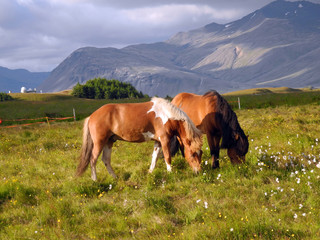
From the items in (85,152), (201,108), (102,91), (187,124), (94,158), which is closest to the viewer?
(187,124)

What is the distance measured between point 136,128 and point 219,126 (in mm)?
2551

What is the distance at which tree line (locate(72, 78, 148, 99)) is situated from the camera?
113 m

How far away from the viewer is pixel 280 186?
6902 millimetres

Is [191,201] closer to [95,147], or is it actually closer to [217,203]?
[217,203]

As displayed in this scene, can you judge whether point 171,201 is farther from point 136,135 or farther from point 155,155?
point 136,135

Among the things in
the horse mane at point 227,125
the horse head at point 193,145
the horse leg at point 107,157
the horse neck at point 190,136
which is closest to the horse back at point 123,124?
the horse leg at point 107,157

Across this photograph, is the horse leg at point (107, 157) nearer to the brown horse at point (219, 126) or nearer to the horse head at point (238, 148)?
the brown horse at point (219, 126)

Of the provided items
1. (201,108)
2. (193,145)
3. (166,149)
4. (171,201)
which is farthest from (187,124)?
(171,201)

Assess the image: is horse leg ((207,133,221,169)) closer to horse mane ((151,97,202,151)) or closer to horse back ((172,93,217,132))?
horse back ((172,93,217,132))

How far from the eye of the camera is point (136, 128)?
28.9ft

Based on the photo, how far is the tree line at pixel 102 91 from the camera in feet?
372

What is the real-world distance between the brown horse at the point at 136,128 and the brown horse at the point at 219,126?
1.01m

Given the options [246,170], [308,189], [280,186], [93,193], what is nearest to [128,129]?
[93,193]

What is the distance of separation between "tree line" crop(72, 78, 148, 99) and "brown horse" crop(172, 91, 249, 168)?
106519mm
